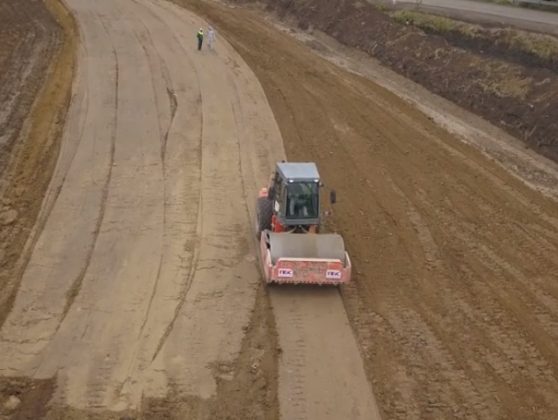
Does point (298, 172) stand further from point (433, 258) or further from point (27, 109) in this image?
point (27, 109)

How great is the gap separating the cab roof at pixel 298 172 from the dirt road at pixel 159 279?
7.36 ft

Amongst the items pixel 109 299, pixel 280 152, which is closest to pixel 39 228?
pixel 109 299

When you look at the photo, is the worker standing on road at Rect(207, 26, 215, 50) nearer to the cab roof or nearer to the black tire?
the black tire

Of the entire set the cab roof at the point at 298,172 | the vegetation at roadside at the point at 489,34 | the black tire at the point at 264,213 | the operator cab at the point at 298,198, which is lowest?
the black tire at the point at 264,213

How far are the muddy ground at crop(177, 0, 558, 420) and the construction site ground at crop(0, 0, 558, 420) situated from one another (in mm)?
61

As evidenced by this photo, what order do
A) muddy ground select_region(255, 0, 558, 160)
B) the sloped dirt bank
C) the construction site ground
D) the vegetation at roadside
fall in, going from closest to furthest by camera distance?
the construction site ground < the sloped dirt bank < muddy ground select_region(255, 0, 558, 160) < the vegetation at roadside

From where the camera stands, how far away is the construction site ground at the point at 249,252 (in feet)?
48.0

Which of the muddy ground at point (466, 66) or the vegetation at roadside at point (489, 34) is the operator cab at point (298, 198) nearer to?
the muddy ground at point (466, 66)

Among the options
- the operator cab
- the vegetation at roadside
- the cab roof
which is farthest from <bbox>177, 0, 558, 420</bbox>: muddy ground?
the vegetation at roadside

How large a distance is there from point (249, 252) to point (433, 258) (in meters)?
4.54

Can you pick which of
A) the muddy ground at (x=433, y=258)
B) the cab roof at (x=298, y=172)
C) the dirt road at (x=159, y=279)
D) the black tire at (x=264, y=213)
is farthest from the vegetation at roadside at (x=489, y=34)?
the black tire at (x=264, y=213)

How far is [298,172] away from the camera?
18484 mm

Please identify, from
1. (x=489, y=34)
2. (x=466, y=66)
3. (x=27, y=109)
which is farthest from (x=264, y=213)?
(x=489, y=34)

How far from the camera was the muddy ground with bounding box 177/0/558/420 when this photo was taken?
15.1 metres
